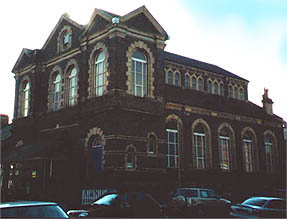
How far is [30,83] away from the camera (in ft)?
107

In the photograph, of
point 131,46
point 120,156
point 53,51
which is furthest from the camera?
point 53,51

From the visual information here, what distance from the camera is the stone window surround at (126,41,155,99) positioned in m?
24.4

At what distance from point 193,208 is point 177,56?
72.2 feet

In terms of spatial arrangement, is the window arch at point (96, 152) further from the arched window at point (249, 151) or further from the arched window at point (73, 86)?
the arched window at point (249, 151)

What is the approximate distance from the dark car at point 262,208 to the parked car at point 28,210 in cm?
903

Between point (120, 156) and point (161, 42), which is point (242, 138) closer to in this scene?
point (161, 42)

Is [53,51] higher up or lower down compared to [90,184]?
higher up

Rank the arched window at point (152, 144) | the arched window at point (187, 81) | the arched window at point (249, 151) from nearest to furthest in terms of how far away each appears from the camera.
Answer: the arched window at point (152, 144) < the arched window at point (249, 151) < the arched window at point (187, 81)

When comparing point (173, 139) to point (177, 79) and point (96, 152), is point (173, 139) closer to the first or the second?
point (96, 152)

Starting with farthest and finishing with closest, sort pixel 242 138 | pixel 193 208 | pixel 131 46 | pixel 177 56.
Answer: pixel 177 56 → pixel 242 138 → pixel 131 46 → pixel 193 208

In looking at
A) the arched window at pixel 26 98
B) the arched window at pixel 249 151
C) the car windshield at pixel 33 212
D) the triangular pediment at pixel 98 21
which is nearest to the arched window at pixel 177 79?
the arched window at pixel 249 151

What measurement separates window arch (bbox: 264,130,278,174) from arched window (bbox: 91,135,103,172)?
19.9 m

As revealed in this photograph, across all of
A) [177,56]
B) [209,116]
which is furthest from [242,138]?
[177,56]

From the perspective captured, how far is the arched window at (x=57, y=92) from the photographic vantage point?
29769 mm
